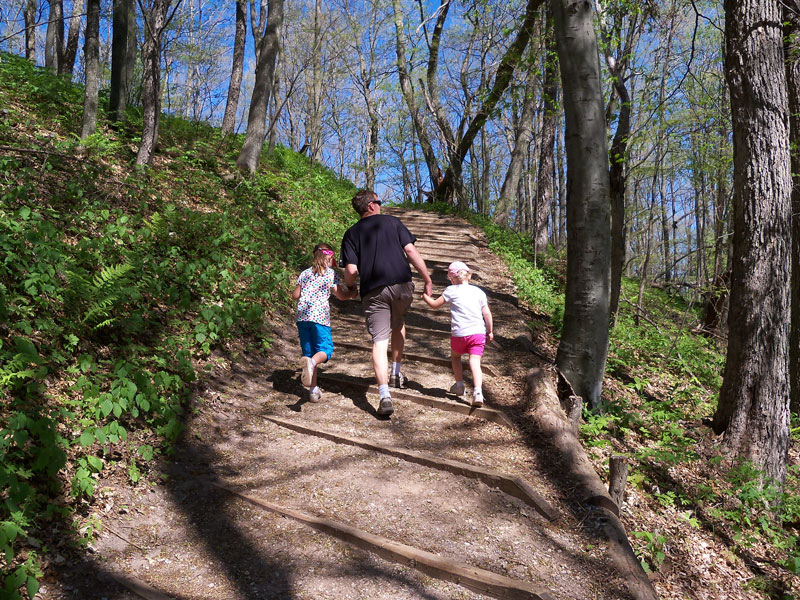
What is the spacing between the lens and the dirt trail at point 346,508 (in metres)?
2.93

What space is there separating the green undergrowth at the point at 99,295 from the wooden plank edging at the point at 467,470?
1.44 meters

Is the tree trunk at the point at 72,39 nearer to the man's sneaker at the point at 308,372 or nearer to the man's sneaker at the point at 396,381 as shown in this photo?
the man's sneaker at the point at 308,372

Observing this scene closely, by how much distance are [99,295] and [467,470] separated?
362 cm

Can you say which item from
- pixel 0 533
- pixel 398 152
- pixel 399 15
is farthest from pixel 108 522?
pixel 398 152

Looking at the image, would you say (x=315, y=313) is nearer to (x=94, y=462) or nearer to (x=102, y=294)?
(x=102, y=294)

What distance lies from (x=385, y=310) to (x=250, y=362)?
2147 mm

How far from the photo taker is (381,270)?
4914mm

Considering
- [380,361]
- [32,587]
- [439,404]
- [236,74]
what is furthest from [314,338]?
[236,74]

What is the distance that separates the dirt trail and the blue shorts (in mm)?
626

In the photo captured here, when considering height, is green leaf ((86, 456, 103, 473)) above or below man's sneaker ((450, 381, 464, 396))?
below

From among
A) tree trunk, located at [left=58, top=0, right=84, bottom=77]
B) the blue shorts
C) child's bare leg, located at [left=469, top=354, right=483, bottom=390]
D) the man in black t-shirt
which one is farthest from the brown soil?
tree trunk, located at [left=58, top=0, right=84, bottom=77]

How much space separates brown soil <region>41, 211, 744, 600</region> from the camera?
293cm

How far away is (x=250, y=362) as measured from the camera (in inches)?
241

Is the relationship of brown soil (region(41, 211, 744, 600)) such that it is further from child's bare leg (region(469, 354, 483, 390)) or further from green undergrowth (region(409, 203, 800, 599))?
green undergrowth (region(409, 203, 800, 599))
